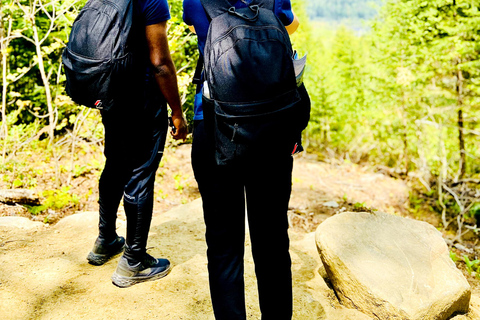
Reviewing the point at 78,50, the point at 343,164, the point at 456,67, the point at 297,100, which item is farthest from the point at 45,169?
the point at 456,67

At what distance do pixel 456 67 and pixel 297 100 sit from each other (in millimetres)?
6779

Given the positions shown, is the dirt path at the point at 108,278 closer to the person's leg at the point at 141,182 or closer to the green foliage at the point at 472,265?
the person's leg at the point at 141,182

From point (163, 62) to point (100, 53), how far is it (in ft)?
1.11

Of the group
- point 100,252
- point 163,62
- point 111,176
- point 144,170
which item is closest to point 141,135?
point 144,170

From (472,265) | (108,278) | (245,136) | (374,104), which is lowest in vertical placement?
(472,265)

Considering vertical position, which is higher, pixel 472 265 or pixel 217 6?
pixel 217 6

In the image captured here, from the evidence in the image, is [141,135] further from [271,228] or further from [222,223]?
[271,228]

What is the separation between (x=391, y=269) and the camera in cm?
263

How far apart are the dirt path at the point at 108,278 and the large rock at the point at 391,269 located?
A: 177mm

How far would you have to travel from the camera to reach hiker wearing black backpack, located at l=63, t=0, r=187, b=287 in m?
2.03

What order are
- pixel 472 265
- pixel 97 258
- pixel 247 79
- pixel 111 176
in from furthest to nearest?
1. pixel 472 265
2. pixel 97 258
3. pixel 111 176
4. pixel 247 79

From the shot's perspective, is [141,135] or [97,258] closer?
[141,135]

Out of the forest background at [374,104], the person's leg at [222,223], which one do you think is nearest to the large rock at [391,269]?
the person's leg at [222,223]

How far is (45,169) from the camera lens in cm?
500
